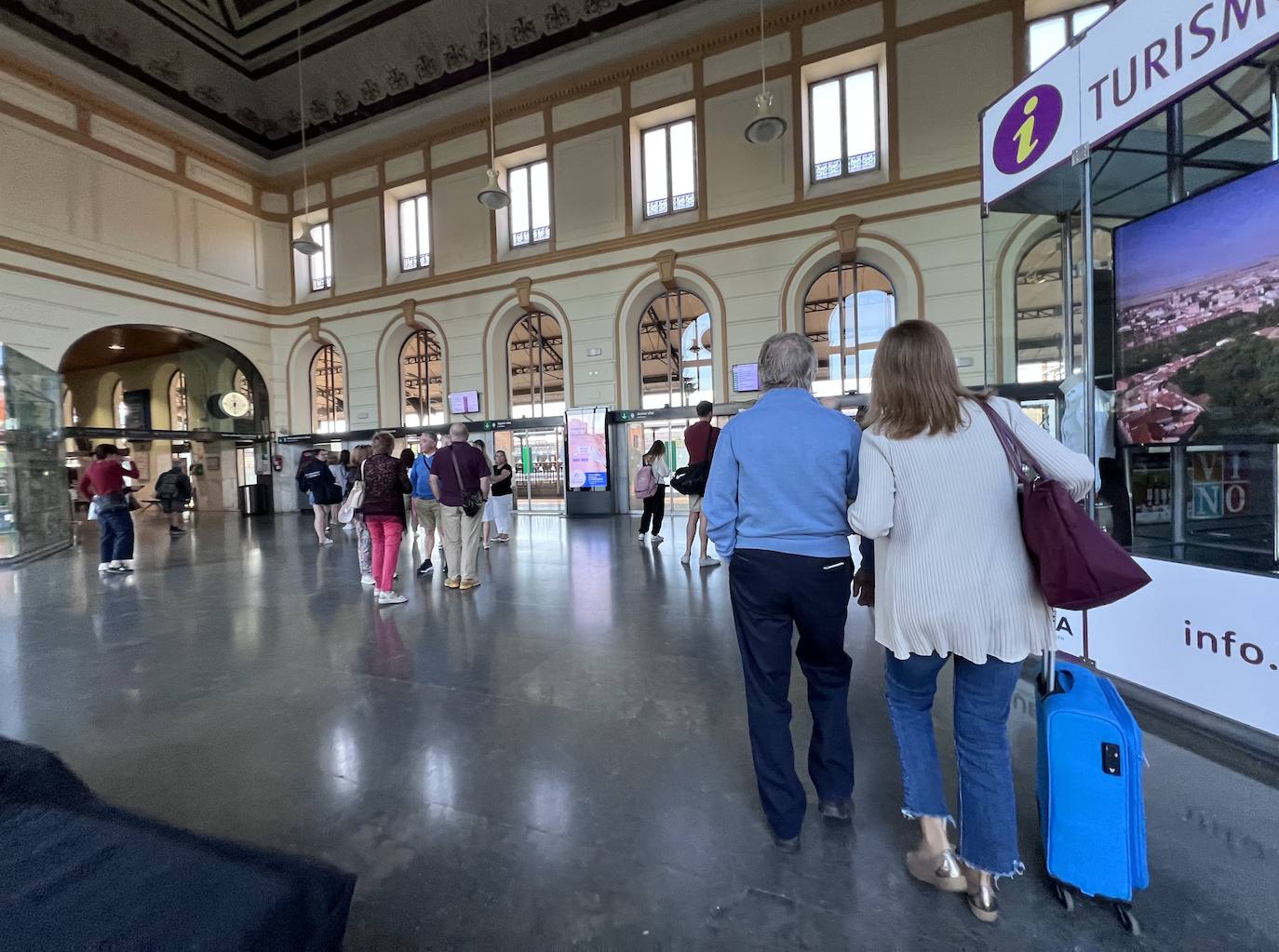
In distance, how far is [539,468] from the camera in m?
15.6

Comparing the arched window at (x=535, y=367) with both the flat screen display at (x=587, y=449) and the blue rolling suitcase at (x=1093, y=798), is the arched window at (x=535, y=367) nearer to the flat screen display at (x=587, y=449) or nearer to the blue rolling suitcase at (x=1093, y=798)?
the flat screen display at (x=587, y=449)

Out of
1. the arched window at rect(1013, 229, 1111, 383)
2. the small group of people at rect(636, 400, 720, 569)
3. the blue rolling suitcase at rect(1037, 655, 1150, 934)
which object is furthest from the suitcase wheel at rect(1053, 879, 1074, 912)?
the arched window at rect(1013, 229, 1111, 383)

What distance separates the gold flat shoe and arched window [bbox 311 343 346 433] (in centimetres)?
1972

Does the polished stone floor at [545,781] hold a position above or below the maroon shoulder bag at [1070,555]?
below

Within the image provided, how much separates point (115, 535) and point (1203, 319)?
37.3 ft

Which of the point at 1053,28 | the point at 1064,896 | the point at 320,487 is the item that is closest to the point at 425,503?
the point at 320,487

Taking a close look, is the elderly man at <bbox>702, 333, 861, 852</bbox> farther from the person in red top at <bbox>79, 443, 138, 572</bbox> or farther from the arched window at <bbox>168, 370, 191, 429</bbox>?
the arched window at <bbox>168, 370, 191, 429</bbox>

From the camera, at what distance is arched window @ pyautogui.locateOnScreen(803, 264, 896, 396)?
1237 centimetres

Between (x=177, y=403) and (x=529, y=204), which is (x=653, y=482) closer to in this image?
(x=529, y=204)

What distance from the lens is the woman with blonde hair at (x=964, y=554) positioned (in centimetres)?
164

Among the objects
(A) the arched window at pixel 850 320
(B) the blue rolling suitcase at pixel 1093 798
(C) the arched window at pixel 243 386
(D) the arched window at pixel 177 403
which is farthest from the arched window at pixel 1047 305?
(D) the arched window at pixel 177 403

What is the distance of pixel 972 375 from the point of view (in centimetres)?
1120

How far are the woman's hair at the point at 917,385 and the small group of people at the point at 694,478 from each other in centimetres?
182

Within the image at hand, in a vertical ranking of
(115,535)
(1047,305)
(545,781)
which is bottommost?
(545,781)
